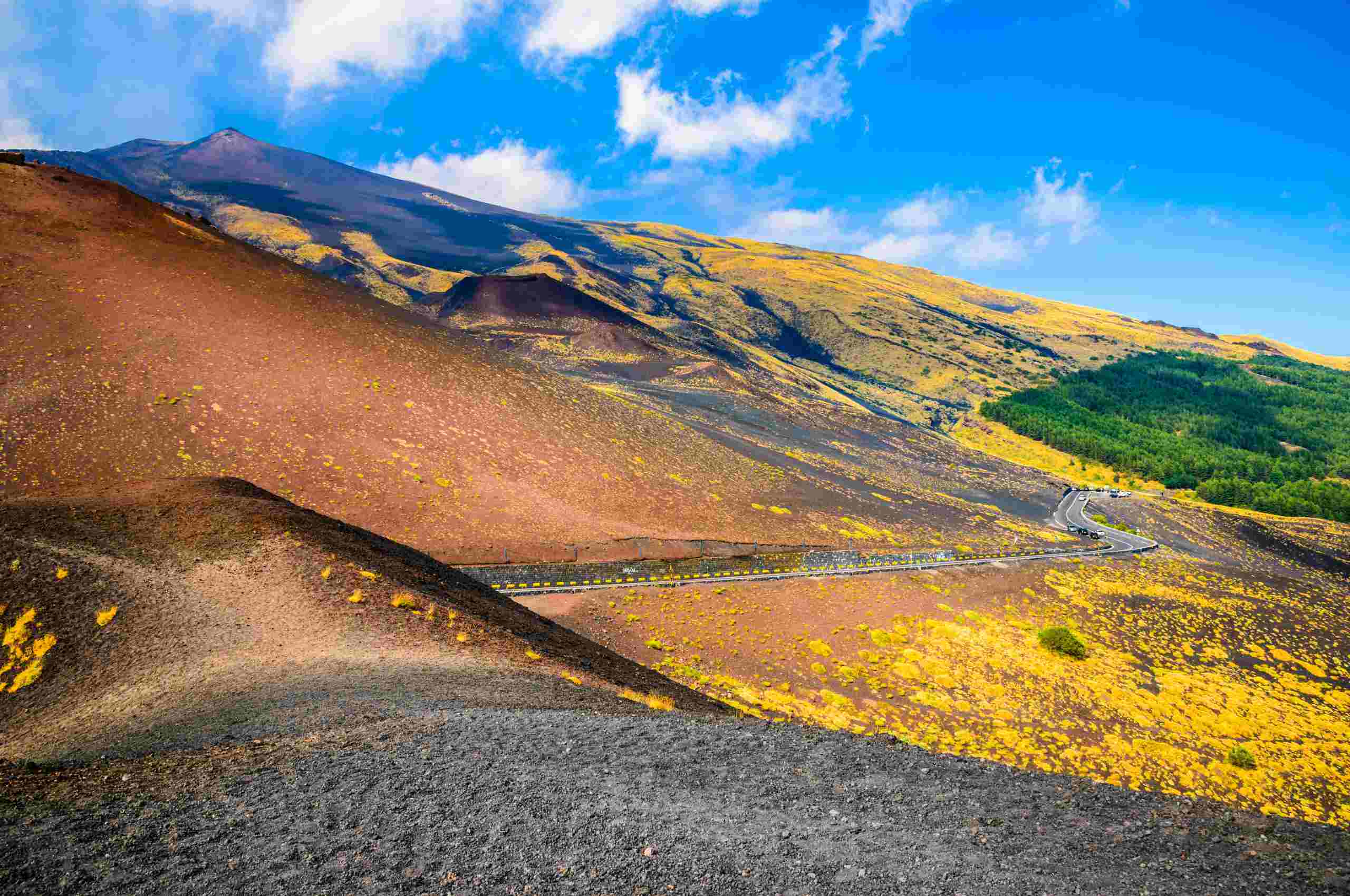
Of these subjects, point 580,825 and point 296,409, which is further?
point 296,409

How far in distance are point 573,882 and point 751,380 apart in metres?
92.4

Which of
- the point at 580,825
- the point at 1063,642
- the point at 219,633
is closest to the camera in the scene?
the point at 580,825

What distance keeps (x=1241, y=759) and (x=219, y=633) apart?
3234 cm

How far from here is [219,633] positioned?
42.5 feet

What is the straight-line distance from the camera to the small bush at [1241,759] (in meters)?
21.5

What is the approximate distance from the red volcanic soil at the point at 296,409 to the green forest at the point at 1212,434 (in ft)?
336

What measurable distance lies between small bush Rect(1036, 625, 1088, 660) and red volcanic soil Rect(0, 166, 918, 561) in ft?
51.3

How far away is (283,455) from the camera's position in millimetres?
32062

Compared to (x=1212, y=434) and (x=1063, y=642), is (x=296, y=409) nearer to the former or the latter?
(x=1063, y=642)

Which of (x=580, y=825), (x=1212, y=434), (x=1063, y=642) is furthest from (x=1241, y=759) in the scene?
(x=1212, y=434)

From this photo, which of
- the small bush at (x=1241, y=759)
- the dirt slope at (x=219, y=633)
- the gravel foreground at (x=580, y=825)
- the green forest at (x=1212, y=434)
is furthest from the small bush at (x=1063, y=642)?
the green forest at (x=1212, y=434)

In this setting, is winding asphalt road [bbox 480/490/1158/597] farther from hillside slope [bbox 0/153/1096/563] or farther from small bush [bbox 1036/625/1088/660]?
small bush [bbox 1036/625/1088/660]

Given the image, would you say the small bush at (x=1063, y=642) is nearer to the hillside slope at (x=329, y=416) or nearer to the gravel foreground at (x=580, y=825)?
the hillside slope at (x=329, y=416)

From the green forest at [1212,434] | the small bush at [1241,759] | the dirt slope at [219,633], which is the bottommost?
the small bush at [1241,759]
